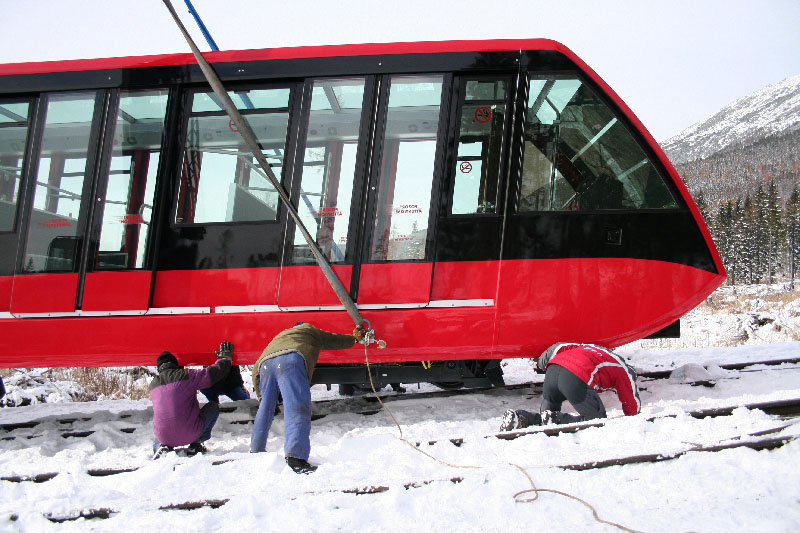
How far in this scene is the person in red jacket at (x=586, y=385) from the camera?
4.30 m

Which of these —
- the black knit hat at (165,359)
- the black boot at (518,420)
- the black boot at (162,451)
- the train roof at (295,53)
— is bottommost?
the black boot at (162,451)

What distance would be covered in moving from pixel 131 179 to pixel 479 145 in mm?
3318

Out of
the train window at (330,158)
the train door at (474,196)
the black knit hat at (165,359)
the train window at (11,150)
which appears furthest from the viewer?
the train window at (11,150)

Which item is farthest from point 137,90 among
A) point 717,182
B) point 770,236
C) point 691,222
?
point 717,182

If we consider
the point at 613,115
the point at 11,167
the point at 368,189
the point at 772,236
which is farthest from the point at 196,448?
the point at 772,236

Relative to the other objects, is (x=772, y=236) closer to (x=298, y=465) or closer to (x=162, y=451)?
(x=298, y=465)

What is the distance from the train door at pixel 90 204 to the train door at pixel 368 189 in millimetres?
1482

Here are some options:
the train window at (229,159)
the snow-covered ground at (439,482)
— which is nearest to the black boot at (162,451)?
the snow-covered ground at (439,482)

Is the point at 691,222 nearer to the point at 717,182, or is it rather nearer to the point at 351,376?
the point at 351,376

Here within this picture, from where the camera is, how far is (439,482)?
9.91ft

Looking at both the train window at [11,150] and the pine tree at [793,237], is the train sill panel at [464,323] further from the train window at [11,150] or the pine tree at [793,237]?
the pine tree at [793,237]

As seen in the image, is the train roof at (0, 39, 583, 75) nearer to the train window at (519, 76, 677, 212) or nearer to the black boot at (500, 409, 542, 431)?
the train window at (519, 76, 677, 212)

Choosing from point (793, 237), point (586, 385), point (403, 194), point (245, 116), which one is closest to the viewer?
point (586, 385)

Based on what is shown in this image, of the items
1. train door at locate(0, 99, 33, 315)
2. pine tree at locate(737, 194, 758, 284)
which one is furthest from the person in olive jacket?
pine tree at locate(737, 194, 758, 284)
